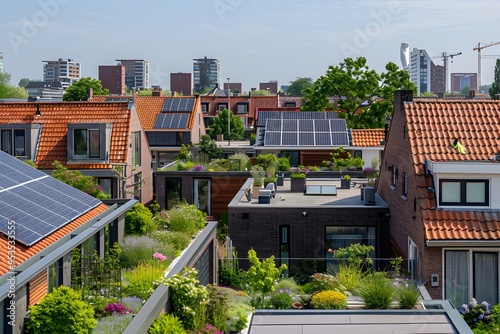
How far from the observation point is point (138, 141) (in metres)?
35.5

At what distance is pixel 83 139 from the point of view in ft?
108

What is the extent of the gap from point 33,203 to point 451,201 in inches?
452

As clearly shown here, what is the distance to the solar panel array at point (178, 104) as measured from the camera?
6167 cm

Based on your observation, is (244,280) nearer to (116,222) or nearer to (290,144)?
(116,222)

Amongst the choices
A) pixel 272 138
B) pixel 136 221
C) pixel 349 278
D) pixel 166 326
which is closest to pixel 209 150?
pixel 272 138

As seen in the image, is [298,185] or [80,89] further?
[80,89]

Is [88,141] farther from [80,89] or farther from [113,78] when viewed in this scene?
[113,78]

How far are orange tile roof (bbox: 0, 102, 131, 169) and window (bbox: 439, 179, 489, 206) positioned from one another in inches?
675

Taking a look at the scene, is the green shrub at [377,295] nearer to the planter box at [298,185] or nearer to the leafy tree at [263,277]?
the leafy tree at [263,277]

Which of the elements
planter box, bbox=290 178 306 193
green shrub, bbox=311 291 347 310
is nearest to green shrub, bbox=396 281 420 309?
green shrub, bbox=311 291 347 310

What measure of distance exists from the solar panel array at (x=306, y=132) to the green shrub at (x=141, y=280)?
30.5 metres

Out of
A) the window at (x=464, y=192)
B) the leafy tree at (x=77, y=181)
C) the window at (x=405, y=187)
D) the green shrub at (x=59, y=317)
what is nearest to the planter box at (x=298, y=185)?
the window at (x=405, y=187)

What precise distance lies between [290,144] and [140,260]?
2971 cm

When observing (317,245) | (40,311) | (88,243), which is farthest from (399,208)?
(40,311)
